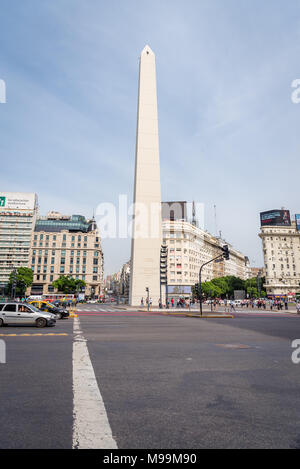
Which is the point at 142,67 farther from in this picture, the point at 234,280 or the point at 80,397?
the point at 234,280

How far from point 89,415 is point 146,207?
4477 cm

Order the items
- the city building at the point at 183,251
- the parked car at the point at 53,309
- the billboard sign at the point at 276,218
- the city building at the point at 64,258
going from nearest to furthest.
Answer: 1. the parked car at the point at 53,309
2. the city building at the point at 183,251
3. the city building at the point at 64,258
4. the billboard sign at the point at 276,218

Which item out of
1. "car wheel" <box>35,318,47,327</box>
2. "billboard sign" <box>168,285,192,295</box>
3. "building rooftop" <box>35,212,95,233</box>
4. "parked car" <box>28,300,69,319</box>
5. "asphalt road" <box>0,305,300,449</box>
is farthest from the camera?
"building rooftop" <box>35,212,95,233</box>

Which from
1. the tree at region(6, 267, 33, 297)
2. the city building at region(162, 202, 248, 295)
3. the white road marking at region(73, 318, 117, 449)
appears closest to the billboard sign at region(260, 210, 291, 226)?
the city building at region(162, 202, 248, 295)

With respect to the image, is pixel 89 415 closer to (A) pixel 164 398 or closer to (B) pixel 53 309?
(A) pixel 164 398

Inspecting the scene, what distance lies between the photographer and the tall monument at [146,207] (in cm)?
4766

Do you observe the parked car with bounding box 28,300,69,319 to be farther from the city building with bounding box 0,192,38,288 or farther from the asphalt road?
the city building with bounding box 0,192,38,288

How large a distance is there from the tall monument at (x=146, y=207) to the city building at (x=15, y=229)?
77672 mm

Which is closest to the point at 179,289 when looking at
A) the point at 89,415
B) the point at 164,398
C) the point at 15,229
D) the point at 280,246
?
the point at 280,246

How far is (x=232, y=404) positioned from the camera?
4234mm

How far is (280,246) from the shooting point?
110 metres

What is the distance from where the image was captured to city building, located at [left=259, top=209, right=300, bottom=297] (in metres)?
108

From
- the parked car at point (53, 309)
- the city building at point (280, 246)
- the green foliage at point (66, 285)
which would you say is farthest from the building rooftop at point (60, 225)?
the parked car at point (53, 309)

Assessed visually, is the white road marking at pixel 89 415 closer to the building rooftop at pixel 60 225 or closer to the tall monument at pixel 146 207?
the tall monument at pixel 146 207
